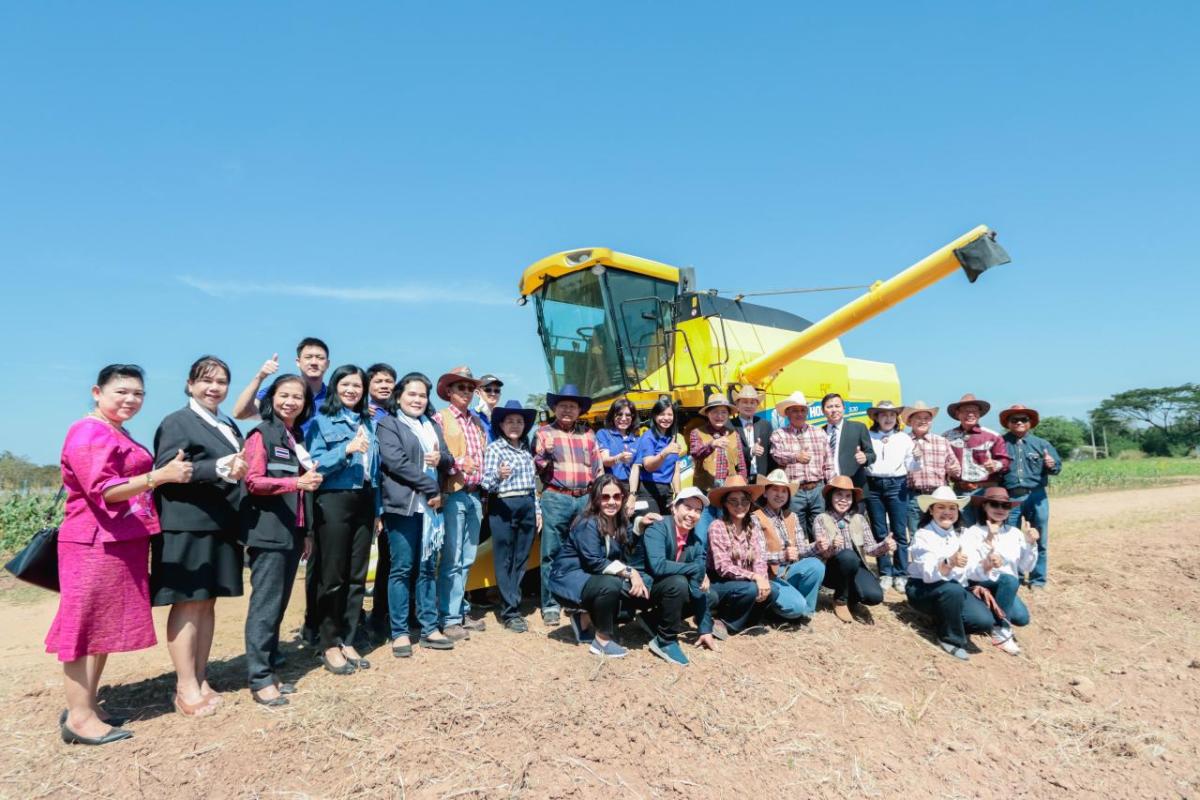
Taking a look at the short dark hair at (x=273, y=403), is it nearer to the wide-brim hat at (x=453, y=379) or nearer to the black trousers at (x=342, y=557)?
the black trousers at (x=342, y=557)

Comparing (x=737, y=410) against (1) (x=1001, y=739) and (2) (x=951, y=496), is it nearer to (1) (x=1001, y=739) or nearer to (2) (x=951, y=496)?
(2) (x=951, y=496)

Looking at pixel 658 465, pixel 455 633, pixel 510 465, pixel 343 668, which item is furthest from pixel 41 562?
pixel 658 465

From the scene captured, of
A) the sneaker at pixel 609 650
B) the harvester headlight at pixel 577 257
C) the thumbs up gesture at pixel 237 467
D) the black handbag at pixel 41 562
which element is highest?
the harvester headlight at pixel 577 257

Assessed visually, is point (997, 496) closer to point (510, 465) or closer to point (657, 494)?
point (657, 494)

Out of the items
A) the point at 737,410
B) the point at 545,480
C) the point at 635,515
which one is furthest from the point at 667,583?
the point at 737,410

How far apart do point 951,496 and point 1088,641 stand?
176 cm

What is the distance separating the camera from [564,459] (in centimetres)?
577

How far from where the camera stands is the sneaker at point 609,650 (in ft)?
16.1

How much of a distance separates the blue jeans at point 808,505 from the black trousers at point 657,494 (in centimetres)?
111

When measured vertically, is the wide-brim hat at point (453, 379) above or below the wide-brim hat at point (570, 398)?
above

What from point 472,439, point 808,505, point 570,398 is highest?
point 570,398

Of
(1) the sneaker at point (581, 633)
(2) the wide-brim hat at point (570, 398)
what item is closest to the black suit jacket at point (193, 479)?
(1) the sneaker at point (581, 633)

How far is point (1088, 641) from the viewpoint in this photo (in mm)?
6098

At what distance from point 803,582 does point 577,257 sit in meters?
4.37
